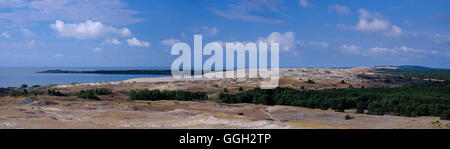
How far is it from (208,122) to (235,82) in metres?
46.1

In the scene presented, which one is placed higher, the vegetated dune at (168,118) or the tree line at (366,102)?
the vegetated dune at (168,118)

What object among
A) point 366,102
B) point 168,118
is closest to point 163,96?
point 168,118

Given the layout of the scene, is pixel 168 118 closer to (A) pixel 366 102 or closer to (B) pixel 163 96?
(B) pixel 163 96

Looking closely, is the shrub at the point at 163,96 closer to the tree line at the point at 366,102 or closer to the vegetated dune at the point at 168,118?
the tree line at the point at 366,102

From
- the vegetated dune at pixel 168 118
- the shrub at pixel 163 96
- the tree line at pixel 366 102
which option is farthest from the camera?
the shrub at pixel 163 96

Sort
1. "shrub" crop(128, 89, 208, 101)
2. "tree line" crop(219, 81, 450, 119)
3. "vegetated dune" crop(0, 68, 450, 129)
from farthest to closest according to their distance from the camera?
"shrub" crop(128, 89, 208, 101), "tree line" crop(219, 81, 450, 119), "vegetated dune" crop(0, 68, 450, 129)

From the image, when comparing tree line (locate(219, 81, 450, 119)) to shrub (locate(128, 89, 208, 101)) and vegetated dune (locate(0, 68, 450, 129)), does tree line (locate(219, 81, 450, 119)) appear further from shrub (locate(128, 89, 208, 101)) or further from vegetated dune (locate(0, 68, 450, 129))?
Answer: vegetated dune (locate(0, 68, 450, 129))

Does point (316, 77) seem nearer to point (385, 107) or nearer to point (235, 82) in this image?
point (235, 82)

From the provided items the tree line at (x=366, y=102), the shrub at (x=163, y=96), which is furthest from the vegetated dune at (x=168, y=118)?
the shrub at (x=163, y=96)

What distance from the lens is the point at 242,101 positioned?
36.5m

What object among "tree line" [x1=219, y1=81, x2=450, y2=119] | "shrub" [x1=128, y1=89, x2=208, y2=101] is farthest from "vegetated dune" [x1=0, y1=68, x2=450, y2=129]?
"shrub" [x1=128, y1=89, x2=208, y2=101]
